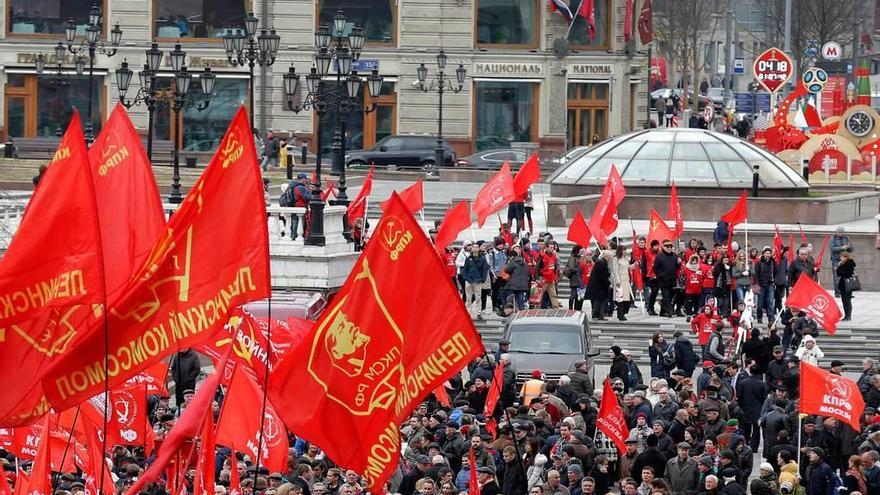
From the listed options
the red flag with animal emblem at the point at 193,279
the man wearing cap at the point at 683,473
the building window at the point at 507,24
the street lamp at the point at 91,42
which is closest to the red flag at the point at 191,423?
the red flag with animal emblem at the point at 193,279

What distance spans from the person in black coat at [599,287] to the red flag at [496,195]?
5.38 feet

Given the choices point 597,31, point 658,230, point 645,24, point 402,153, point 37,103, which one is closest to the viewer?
point 658,230

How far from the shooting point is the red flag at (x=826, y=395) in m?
22.5

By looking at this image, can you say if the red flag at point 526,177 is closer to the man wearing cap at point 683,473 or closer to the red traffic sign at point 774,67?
the man wearing cap at point 683,473

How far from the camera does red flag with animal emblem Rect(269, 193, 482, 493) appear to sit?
15.7 m

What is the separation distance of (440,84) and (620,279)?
1050 inches

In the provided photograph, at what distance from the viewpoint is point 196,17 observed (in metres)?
67.3

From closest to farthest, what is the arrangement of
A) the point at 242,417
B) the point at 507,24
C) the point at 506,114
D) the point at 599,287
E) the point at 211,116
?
the point at 242,417, the point at 599,287, the point at 211,116, the point at 507,24, the point at 506,114

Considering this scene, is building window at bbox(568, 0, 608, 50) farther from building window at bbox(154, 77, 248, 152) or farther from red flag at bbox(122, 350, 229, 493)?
red flag at bbox(122, 350, 229, 493)

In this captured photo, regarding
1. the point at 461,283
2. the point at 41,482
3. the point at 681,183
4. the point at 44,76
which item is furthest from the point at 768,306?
the point at 44,76

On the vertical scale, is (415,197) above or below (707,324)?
above

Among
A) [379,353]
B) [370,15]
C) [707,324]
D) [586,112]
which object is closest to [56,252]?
[379,353]

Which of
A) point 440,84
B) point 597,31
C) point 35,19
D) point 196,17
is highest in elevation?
point 196,17

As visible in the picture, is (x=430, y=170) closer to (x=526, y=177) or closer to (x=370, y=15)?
(x=370, y=15)
